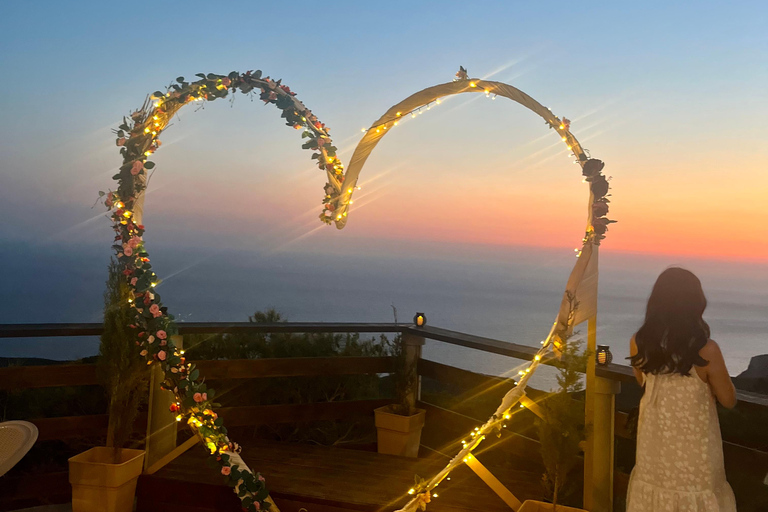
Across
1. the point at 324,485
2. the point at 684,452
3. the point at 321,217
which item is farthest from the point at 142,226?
the point at 684,452

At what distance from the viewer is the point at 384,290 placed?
10.9 metres

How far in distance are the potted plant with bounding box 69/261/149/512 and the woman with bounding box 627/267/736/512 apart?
2.65 metres

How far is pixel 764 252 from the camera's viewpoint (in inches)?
260

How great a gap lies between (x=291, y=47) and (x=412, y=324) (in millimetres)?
3543

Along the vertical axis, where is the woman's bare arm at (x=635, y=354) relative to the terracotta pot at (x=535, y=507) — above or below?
above

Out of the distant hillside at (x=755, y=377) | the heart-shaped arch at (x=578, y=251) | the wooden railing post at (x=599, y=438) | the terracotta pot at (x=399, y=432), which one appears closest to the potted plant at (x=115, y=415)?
the heart-shaped arch at (x=578, y=251)

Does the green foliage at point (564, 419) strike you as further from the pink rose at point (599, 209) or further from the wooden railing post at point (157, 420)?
the wooden railing post at point (157, 420)

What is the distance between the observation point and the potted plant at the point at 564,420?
2.57 metres

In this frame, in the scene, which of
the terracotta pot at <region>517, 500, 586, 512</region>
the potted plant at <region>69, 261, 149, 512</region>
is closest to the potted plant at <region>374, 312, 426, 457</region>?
the terracotta pot at <region>517, 500, 586, 512</region>

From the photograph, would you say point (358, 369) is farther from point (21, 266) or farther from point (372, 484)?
point (21, 266)

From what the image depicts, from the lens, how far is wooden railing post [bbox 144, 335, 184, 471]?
3424 mm

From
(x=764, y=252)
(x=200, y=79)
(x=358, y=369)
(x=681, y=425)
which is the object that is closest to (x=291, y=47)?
(x=200, y=79)

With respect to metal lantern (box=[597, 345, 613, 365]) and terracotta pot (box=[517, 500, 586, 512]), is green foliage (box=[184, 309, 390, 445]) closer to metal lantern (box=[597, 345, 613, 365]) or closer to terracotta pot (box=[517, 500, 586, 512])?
terracotta pot (box=[517, 500, 586, 512])

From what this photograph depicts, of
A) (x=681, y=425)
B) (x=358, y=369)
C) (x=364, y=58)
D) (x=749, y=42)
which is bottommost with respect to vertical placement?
(x=358, y=369)
